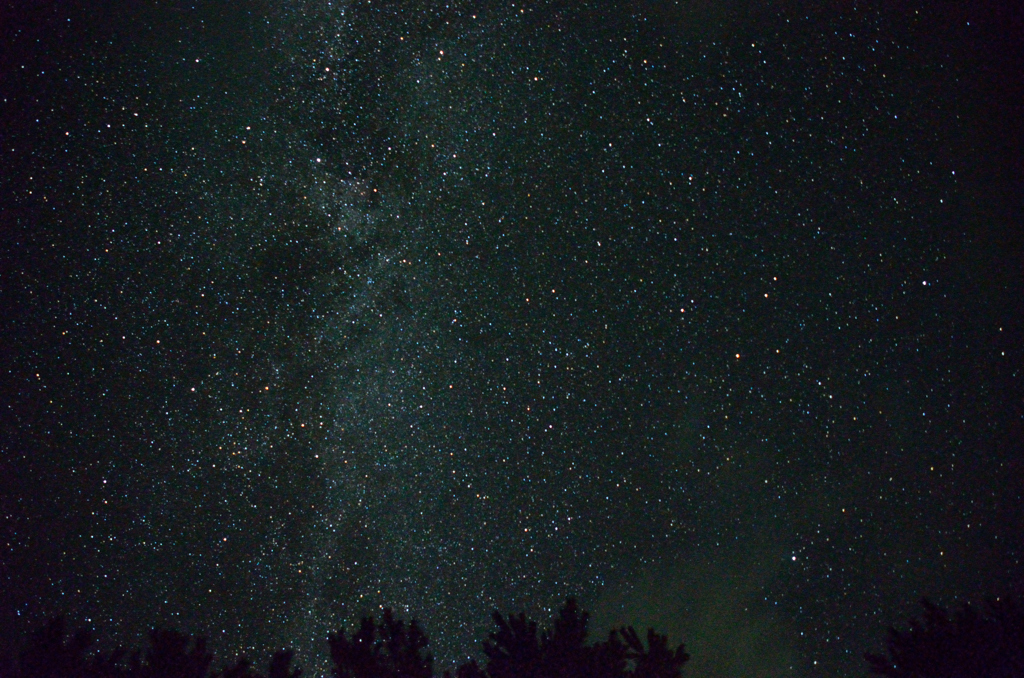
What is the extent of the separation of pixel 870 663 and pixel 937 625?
795mm

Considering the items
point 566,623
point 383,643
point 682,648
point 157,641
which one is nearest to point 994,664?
point 682,648

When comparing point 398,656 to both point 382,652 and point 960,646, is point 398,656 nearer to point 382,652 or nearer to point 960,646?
point 382,652

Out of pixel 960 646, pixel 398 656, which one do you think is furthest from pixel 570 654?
pixel 960 646

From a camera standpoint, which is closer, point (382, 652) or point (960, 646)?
point (960, 646)

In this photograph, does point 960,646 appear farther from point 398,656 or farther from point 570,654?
point 398,656

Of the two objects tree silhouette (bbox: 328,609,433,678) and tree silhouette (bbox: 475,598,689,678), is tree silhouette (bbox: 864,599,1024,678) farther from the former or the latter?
tree silhouette (bbox: 328,609,433,678)

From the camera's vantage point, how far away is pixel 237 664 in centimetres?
683

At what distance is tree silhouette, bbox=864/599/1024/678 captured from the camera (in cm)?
611

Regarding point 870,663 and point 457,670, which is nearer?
point 870,663

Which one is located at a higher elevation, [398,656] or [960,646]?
[398,656]

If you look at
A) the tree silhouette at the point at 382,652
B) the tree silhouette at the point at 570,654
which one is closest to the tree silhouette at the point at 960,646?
the tree silhouette at the point at 570,654

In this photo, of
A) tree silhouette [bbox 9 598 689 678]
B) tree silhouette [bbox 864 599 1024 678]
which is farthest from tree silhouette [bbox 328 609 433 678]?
tree silhouette [bbox 864 599 1024 678]

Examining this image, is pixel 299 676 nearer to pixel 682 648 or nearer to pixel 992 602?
pixel 682 648

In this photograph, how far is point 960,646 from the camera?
247 inches
